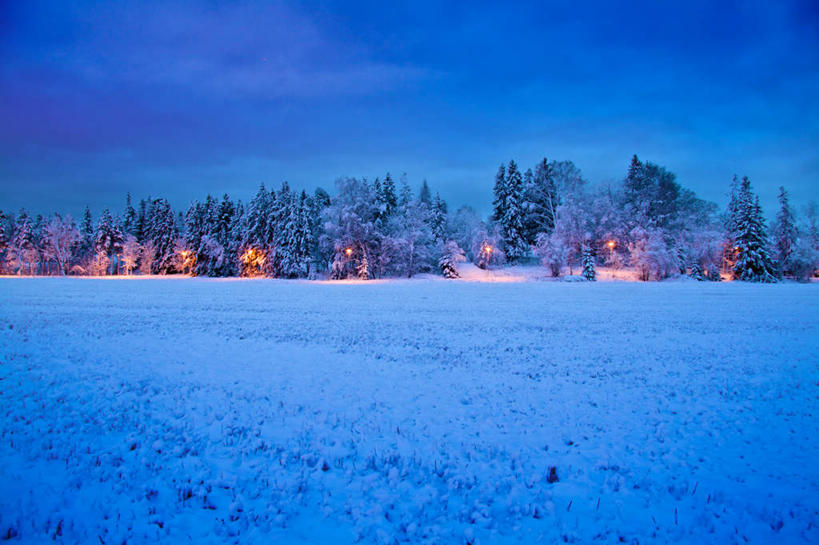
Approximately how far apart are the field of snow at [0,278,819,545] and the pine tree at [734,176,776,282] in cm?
4448

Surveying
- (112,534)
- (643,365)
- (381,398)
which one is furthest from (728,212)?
(112,534)

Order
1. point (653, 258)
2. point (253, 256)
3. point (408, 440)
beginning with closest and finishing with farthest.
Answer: point (408, 440)
point (653, 258)
point (253, 256)

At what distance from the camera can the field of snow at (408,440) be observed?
12.2 ft

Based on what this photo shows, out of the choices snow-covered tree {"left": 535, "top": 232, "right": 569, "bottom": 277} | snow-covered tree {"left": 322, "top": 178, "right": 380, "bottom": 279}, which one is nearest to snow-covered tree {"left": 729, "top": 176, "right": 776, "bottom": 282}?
snow-covered tree {"left": 535, "top": 232, "right": 569, "bottom": 277}

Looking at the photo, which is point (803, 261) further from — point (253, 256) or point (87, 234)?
point (87, 234)

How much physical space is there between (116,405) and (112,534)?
400 centimetres

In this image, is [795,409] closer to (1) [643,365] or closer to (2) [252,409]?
(1) [643,365]

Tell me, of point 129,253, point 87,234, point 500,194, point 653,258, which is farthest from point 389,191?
point 87,234

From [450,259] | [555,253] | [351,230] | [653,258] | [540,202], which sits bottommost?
[653,258]

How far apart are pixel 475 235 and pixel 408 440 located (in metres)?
54.8

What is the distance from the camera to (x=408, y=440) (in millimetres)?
5504

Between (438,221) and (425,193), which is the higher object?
(425,193)

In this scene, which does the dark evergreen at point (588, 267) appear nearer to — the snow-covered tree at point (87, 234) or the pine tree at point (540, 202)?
the pine tree at point (540, 202)

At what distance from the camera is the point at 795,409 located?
664 centimetres
